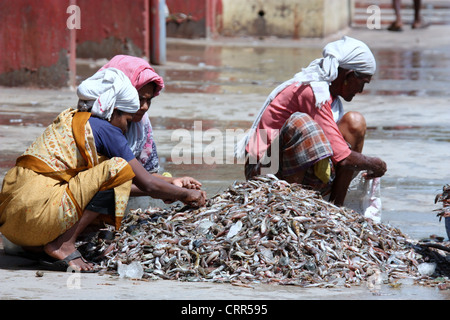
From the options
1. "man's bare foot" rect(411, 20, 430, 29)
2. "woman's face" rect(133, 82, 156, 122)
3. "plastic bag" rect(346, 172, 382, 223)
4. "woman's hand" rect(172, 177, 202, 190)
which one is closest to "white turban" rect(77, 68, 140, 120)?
"woman's face" rect(133, 82, 156, 122)

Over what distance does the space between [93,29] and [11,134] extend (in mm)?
5497

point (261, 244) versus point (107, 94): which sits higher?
point (107, 94)

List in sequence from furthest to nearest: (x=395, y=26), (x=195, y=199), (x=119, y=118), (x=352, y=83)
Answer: (x=395, y=26) → (x=352, y=83) → (x=195, y=199) → (x=119, y=118)

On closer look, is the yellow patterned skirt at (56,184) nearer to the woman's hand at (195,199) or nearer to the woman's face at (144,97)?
the woman's hand at (195,199)

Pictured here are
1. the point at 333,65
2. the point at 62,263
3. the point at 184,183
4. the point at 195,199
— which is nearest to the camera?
the point at 62,263

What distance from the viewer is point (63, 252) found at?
455 cm

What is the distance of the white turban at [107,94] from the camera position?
466 centimetres

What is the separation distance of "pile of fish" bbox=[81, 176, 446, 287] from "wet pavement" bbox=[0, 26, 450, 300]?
164 mm

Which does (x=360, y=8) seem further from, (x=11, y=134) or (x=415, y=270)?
(x=415, y=270)

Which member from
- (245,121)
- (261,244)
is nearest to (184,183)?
(261,244)

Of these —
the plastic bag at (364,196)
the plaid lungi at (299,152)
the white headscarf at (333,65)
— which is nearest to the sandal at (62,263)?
the plaid lungi at (299,152)

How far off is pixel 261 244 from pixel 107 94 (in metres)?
1.14

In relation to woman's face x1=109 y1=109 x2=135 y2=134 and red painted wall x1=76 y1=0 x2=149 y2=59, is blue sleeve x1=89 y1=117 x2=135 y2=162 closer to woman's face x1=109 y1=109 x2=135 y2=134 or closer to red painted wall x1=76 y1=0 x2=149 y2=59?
woman's face x1=109 y1=109 x2=135 y2=134

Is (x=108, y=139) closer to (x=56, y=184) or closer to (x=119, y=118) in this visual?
(x=119, y=118)
